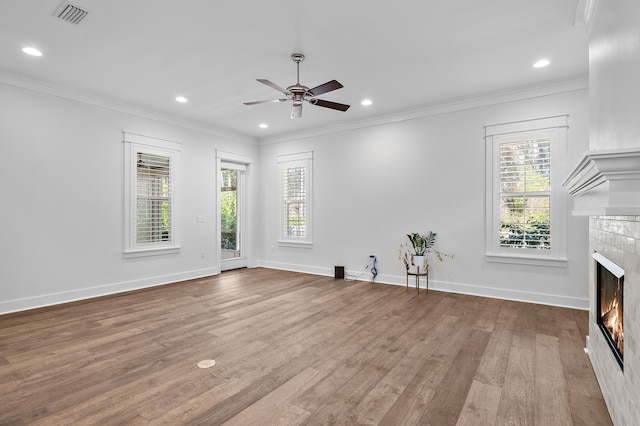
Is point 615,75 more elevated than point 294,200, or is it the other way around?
point 615,75

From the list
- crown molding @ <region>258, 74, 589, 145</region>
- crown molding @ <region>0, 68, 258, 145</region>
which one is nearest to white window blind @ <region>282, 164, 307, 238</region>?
crown molding @ <region>258, 74, 589, 145</region>

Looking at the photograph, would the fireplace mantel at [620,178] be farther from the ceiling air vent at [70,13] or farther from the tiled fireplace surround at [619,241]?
the ceiling air vent at [70,13]

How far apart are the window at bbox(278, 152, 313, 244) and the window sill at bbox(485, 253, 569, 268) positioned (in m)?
3.36

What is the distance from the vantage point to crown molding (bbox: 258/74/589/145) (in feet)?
13.7

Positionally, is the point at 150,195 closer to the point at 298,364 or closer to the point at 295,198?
the point at 295,198

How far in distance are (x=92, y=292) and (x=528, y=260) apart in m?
6.24

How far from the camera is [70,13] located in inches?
111

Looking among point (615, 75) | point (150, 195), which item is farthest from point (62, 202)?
point (615, 75)

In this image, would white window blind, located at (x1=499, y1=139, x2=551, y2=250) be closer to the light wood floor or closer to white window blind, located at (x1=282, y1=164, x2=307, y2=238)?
the light wood floor

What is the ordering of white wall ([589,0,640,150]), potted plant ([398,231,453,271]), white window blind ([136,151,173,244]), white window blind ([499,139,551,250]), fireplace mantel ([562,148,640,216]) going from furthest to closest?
white window blind ([136,151,173,244]), potted plant ([398,231,453,271]), white window blind ([499,139,551,250]), white wall ([589,0,640,150]), fireplace mantel ([562,148,640,216])

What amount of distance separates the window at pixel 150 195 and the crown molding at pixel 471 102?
2.68 meters

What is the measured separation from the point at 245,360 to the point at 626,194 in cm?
267

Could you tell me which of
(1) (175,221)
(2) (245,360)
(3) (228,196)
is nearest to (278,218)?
(3) (228,196)

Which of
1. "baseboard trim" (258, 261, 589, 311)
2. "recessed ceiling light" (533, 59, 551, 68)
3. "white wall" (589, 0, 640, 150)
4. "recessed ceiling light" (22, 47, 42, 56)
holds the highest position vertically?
"recessed ceiling light" (533, 59, 551, 68)
